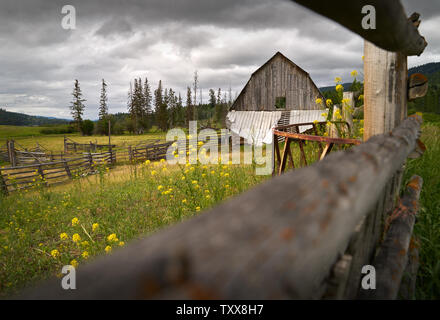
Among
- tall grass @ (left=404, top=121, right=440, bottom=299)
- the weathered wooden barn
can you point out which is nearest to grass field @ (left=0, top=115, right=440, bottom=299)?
tall grass @ (left=404, top=121, right=440, bottom=299)

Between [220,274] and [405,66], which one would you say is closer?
[220,274]

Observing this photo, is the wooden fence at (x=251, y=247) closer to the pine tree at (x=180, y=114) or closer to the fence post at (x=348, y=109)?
the fence post at (x=348, y=109)

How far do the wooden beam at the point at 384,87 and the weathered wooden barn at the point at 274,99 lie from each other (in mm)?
15412

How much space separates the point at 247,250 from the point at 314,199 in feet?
0.71

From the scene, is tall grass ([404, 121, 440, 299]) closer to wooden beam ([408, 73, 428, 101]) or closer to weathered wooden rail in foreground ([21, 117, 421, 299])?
wooden beam ([408, 73, 428, 101])

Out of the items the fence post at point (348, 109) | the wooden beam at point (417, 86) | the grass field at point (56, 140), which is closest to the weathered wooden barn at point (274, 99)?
the fence post at point (348, 109)

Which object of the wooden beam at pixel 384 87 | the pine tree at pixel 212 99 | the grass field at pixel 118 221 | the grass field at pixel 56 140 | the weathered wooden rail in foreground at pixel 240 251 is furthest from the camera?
the pine tree at pixel 212 99

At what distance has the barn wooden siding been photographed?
1834 centimetres

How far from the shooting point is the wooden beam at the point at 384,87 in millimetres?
2387

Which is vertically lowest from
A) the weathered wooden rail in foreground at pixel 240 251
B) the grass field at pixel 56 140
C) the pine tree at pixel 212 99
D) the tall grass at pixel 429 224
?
the tall grass at pixel 429 224

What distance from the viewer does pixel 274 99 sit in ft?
63.7

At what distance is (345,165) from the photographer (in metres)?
0.74

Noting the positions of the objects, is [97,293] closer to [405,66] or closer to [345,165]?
[345,165]
